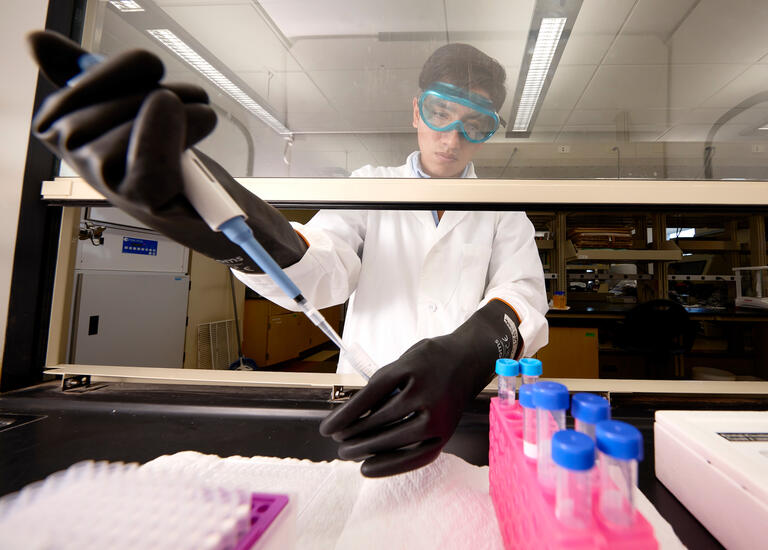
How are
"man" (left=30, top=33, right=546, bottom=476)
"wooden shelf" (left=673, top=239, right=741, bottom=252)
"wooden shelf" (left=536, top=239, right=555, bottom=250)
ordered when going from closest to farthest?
"man" (left=30, top=33, right=546, bottom=476) → "wooden shelf" (left=673, top=239, right=741, bottom=252) → "wooden shelf" (left=536, top=239, right=555, bottom=250)

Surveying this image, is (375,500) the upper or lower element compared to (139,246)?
lower

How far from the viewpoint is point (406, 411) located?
0.53 metres

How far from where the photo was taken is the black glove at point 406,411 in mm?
502

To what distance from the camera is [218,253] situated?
1.87 ft

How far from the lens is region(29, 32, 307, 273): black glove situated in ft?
1.07

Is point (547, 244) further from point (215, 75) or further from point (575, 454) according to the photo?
point (575, 454)

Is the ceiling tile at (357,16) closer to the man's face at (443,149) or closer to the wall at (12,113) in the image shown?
the man's face at (443,149)

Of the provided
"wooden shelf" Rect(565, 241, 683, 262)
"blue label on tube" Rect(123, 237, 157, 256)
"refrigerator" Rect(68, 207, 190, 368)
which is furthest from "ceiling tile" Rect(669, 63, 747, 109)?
"blue label on tube" Rect(123, 237, 157, 256)

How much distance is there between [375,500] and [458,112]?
107 cm

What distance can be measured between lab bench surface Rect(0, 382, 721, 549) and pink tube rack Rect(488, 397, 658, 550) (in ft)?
0.67

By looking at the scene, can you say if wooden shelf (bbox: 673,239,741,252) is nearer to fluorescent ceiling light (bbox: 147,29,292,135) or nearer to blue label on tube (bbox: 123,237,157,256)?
fluorescent ceiling light (bbox: 147,29,292,135)

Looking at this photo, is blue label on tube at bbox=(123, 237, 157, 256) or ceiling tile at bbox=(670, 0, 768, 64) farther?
blue label on tube at bbox=(123, 237, 157, 256)

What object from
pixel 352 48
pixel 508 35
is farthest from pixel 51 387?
pixel 508 35

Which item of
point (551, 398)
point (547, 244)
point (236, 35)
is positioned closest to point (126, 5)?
point (236, 35)
